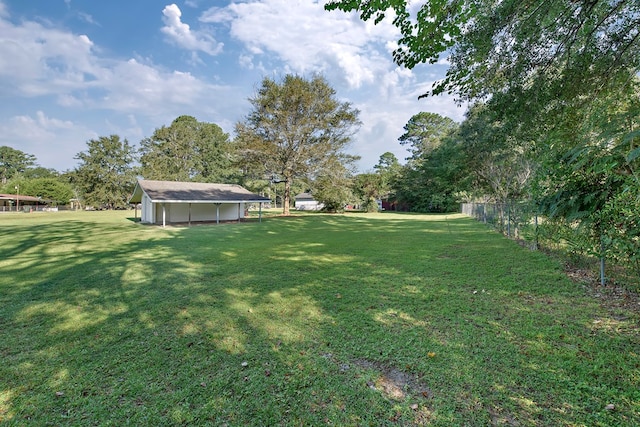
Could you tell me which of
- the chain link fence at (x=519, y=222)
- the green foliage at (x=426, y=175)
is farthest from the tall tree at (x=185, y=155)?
the chain link fence at (x=519, y=222)

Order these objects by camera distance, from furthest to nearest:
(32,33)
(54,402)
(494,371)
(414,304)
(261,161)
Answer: (261,161) → (32,33) → (414,304) → (494,371) → (54,402)

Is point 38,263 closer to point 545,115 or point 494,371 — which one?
point 494,371

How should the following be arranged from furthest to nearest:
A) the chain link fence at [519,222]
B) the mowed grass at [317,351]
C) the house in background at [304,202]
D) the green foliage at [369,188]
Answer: the house in background at [304,202] < the green foliage at [369,188] < the chain link fence at [519,222] < the mowed grass at [317,351]

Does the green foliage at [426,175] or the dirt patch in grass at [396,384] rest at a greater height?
the green foliage at [426,175]

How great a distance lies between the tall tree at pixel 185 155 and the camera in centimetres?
4219

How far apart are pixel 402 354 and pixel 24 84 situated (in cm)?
2661

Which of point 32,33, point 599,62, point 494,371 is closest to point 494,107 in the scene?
point 599,62

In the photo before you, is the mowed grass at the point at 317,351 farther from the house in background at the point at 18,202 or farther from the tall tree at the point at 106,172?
the house in background at the point at 18,202

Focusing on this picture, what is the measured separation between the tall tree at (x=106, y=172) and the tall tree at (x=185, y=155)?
7.78 ft

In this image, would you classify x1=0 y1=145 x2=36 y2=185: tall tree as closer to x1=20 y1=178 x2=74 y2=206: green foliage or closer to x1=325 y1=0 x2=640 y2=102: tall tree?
x1=20 y1=178 x2=74 y2=206: green foliage

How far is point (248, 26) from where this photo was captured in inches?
346

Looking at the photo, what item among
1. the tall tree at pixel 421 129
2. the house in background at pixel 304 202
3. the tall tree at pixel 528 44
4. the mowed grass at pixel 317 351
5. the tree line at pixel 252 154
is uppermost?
the tall tree at pixel 421 129

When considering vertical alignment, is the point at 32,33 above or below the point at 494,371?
above

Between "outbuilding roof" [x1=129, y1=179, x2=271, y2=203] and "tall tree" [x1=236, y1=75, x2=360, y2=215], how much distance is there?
407cm
